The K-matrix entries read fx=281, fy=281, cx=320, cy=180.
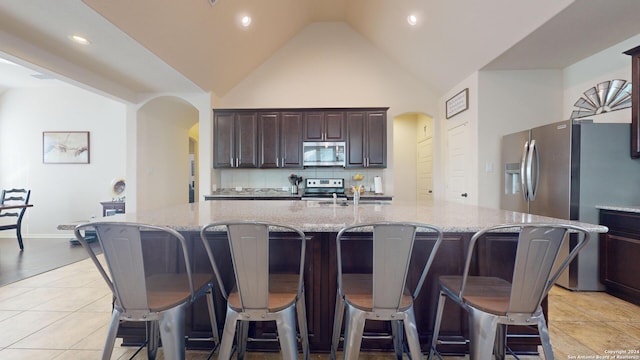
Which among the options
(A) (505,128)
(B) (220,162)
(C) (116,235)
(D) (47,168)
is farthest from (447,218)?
(D) (47,168)

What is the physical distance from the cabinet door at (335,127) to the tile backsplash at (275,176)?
0.63 metres

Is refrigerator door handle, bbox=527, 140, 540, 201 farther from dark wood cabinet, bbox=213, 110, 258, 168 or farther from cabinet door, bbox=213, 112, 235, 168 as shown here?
cabinet door, bbox=213, 112, 235, 168

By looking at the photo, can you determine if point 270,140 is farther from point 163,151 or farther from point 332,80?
point 163,151

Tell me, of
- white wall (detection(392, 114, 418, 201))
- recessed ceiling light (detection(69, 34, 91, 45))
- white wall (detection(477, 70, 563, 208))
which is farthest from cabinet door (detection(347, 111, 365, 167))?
recessed ceiling light (detection(69, 34, 91, 45))

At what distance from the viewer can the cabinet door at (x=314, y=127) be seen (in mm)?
4609

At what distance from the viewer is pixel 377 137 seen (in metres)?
4.58

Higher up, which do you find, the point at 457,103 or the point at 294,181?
the point at 457,103

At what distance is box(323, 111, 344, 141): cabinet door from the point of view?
4.59m

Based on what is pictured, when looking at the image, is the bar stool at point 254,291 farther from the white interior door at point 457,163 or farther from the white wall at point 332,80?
the white wall at point 332,80

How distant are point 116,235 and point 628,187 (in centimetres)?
421

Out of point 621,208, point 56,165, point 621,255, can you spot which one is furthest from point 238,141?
point 621,255

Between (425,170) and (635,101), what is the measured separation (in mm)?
3126

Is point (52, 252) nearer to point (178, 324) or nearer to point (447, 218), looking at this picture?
point (178, 324)

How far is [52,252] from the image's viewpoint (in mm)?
4348
